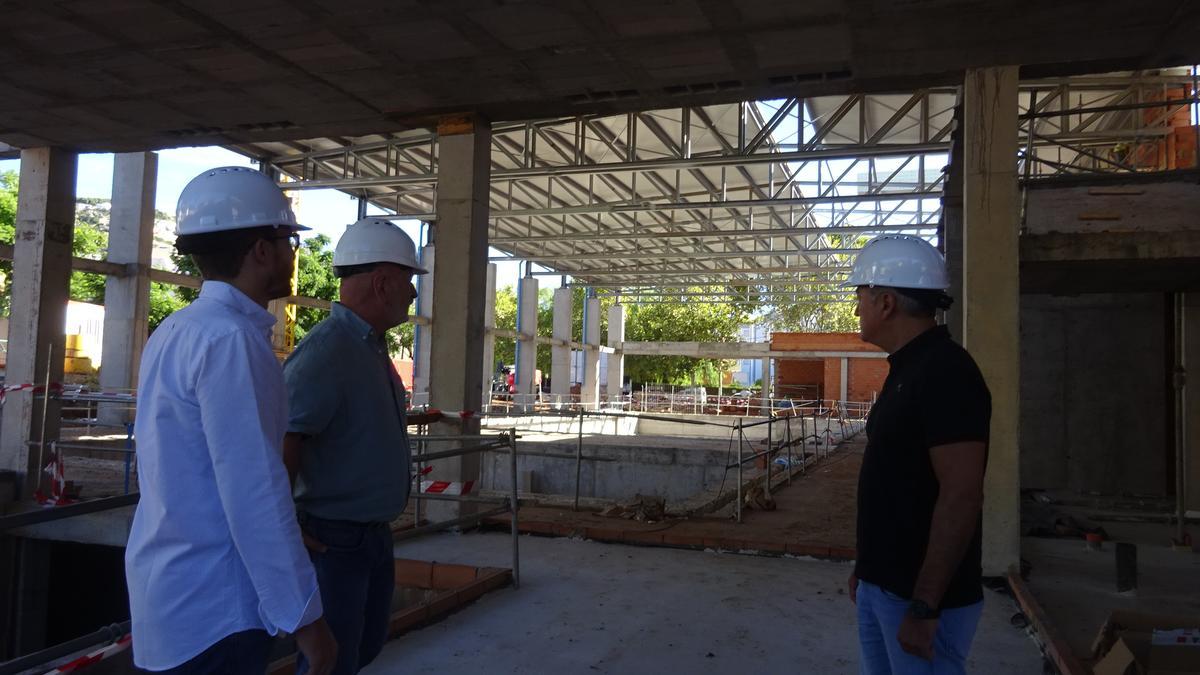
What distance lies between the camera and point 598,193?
919 inches

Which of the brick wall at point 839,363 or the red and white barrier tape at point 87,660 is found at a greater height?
the brick wall at point 839,363

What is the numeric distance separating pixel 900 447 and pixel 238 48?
702 cm

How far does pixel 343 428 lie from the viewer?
2609mm

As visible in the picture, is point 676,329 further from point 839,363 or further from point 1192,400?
point 1192,400

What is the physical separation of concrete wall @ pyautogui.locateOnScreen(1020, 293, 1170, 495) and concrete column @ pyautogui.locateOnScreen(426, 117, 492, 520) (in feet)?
26.8

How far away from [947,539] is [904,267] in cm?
85

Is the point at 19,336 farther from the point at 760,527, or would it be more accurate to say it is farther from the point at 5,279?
the point at 5,279

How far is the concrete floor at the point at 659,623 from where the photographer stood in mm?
4473

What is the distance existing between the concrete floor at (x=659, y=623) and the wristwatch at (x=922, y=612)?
7.68 ft

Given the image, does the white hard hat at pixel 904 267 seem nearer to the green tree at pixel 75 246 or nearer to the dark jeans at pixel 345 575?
the dark jeans at pixel 345 575

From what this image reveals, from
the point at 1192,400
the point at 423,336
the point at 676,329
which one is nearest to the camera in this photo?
the point at 1192,400

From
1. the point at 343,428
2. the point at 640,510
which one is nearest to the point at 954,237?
the point at 640,510

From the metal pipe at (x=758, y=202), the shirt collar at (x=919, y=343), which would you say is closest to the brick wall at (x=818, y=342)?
the metal pipe at (x=758, y=202)

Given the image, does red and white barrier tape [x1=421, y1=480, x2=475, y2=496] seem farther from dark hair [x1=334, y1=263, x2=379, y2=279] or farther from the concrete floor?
dark hair [x1=334, y1=263, x2=379, y2=279]
